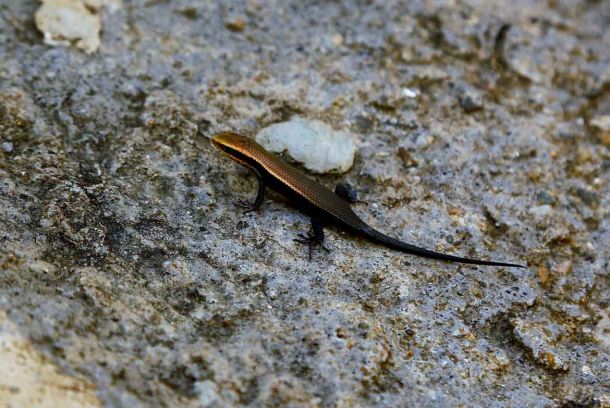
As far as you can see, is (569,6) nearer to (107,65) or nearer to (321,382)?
(107,65)

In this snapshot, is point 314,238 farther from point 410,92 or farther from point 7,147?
point 7,147

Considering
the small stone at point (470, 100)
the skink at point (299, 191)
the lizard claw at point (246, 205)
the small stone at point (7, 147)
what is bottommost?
the lizard claw at point (246, 205)

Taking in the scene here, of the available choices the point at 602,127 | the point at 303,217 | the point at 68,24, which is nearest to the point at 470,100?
the point at 602,127

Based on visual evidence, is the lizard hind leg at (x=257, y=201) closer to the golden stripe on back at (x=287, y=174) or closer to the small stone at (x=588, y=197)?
the golden stripe on back at (x=287, y=174)

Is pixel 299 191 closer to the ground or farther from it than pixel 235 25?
closer to the ground

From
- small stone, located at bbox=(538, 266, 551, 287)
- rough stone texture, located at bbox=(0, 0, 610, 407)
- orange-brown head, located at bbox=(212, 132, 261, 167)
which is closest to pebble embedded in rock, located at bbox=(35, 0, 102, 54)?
rough stone texture, located at bbox=(0, 0, 610, 407)

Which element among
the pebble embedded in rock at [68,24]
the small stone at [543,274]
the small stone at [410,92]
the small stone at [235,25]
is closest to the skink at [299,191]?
the small stone at [543,274]
